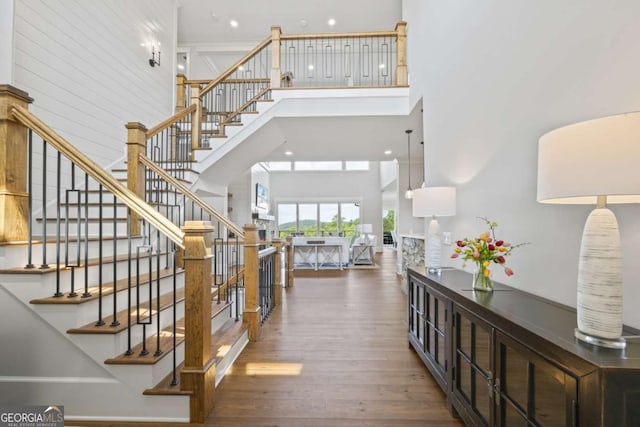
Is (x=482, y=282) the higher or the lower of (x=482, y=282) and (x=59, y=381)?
the higher

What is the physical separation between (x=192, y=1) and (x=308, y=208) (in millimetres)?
8429

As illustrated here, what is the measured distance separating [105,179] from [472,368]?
2442mm

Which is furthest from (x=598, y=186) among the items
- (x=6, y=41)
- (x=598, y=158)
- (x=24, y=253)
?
(x=6, y=41)

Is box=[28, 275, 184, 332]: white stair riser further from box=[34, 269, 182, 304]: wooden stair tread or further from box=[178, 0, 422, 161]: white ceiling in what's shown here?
box=[178, 0, 422, 161]: white ceiling

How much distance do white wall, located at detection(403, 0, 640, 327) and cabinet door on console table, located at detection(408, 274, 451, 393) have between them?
0.48 m

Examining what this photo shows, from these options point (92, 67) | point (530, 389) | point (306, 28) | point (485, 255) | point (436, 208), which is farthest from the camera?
point (306, 28)

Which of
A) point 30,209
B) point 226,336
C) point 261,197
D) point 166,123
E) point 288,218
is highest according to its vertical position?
point 166,123

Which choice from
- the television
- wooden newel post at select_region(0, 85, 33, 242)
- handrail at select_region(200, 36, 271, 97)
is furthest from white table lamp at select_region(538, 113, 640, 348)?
the television

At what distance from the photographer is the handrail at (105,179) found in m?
1.82

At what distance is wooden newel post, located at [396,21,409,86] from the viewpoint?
4.59 meters

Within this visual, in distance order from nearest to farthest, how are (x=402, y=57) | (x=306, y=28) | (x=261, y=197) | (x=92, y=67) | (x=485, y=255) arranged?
(x=485, y=255), (x=92, y=67), (x=402, y=57), (x=306, y=28), (x=261, y=197)

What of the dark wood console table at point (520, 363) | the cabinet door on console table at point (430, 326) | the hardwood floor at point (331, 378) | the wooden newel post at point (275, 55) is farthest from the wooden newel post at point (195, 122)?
the dark wood console table at point (520, 363)

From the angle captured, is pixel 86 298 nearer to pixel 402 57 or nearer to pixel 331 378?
pixel 331 378

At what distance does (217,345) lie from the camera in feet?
7.96
